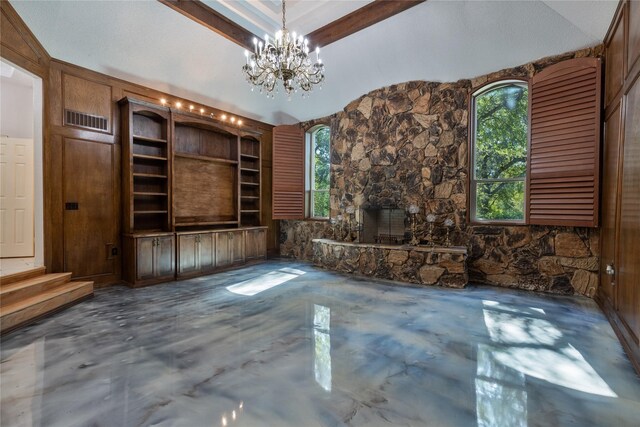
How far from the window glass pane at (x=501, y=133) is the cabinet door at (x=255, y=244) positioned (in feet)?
14.4

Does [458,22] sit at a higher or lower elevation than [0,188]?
higher

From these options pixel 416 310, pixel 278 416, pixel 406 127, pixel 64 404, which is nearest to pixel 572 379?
pixel 416 310

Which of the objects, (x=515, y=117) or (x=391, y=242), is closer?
(x=515, y=117)

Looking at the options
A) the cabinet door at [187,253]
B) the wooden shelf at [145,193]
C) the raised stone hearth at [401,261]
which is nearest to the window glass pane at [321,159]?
the raised stone hearth at [401,261]

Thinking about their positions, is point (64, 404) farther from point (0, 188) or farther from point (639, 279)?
point (0, 188)

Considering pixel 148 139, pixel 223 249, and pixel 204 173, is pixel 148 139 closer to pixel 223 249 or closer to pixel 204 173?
pixel 204 173

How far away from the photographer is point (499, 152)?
4723 millimetres

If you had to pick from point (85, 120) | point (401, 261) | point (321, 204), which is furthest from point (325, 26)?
point (401, 261)

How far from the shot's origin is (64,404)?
5.94ft

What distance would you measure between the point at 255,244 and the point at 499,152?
4891mm

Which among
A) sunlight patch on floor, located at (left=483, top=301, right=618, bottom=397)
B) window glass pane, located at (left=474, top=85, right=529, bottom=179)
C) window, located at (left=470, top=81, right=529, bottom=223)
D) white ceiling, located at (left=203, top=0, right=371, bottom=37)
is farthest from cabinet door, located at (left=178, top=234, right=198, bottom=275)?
window glass pane, located at (left=474, top=85, right=529, bottom=179)

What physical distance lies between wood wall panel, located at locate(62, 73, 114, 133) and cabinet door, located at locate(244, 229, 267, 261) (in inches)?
120

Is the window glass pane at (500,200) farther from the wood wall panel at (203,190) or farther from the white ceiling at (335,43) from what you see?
the wood wall panel at (203,190)

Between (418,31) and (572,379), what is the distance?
4.72 meters
